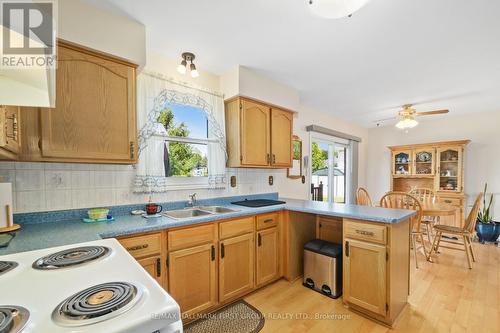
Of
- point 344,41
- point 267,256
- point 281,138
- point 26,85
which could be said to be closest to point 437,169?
point 281,138

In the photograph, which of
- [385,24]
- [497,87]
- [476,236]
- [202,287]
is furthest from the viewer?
[476,236]

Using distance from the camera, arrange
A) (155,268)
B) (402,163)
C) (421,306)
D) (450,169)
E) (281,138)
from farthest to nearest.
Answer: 1. (402,163)
2. (450,169)
3. (281,138)
4. (421,306)
5. (155,268)

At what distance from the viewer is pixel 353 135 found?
5.02 metres

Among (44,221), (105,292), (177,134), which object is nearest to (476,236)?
(177,134)

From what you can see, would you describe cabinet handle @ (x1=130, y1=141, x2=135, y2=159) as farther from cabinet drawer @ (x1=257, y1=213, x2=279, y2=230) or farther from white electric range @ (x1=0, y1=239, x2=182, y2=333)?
cabinet drawer @ (x1=257, y1=213, x2=279, y2=230)

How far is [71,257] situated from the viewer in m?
0.95

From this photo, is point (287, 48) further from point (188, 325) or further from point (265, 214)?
point (188, 325)

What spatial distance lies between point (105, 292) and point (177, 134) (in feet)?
6.08

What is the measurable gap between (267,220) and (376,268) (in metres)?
1.04

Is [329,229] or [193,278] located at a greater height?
[329,229]

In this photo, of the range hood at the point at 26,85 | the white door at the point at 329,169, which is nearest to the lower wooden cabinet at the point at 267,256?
the white door at the point at 329,169

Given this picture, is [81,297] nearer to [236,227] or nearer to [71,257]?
[71,257]

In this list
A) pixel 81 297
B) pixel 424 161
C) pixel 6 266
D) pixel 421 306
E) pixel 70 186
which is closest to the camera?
pixel 81 297

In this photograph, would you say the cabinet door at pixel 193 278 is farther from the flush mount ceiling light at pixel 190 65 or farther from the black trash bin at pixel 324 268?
the flush mount ceiling light at pixel 190 65
